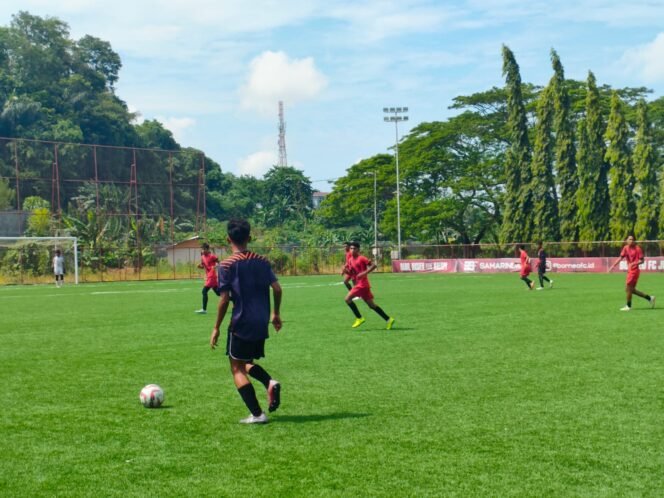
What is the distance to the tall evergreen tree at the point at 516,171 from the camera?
61375 millimetres

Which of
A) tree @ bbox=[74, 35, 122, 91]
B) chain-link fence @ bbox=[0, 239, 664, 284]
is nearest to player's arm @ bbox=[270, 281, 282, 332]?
chain-link fence @ bbox=[0, 239, 664, 284]

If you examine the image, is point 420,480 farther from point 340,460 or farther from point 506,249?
point 506,249

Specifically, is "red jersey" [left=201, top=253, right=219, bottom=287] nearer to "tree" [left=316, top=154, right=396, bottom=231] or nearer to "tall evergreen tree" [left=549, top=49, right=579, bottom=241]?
"tall evergreen tree" [left=549, top=49, right=579, bottom=241]

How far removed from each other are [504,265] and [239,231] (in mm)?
47859

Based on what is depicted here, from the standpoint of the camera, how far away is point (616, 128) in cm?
5638

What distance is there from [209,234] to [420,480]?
2429 inches

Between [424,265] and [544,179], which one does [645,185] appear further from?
[424,265]

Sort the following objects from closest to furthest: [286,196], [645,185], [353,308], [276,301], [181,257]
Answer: [276,301] < [353,308] < [645,185] < [181,257] < [286,196]

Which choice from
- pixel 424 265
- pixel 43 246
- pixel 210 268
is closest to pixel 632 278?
pixel 210 268

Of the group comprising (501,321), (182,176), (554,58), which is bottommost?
(501,321)

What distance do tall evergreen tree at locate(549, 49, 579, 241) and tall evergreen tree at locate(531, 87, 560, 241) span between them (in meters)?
0.60

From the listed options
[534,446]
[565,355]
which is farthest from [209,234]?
[534,446]

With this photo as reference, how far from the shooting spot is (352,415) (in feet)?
25.8

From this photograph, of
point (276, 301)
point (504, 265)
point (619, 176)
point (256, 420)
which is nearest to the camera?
point (256, 420)
